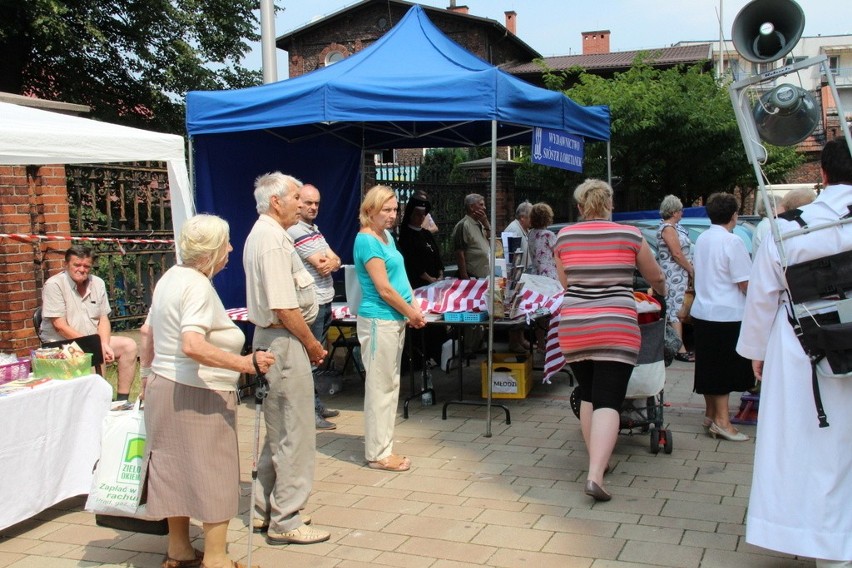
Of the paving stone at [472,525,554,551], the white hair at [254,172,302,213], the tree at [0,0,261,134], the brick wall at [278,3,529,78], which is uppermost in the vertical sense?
the brick wall at [278,3,529,78]

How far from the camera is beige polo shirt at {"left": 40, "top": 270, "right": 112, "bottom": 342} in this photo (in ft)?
20.7

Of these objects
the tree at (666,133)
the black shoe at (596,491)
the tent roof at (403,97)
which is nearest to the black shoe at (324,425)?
the tent roof at (403,97)

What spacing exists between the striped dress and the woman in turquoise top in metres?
1.07

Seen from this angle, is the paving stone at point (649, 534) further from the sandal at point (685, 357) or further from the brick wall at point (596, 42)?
the brick wall at point (596, 42)

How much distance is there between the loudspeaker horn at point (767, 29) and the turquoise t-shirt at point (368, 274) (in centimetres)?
243

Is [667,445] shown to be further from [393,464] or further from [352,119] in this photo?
[352,119]

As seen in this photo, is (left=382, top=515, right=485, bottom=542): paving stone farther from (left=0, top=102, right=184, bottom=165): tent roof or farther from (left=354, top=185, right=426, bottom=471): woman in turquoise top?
(left=0, top=102, right=184, bottom=165): tent roof

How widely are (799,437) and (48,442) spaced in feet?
12.4

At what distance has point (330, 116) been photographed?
20.5 feet

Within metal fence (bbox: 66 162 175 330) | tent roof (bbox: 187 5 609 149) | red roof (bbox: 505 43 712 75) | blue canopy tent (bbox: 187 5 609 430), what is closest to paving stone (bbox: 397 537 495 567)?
blue canopy tent (bbox: 187 5 609 430)

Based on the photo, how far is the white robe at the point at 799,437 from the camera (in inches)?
134

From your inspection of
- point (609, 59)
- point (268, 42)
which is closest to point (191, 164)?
point (268, 42)

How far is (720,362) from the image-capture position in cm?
579

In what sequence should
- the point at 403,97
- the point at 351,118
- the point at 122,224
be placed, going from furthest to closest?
the point at 122,224
the point at 351,118
the point at 403,97
